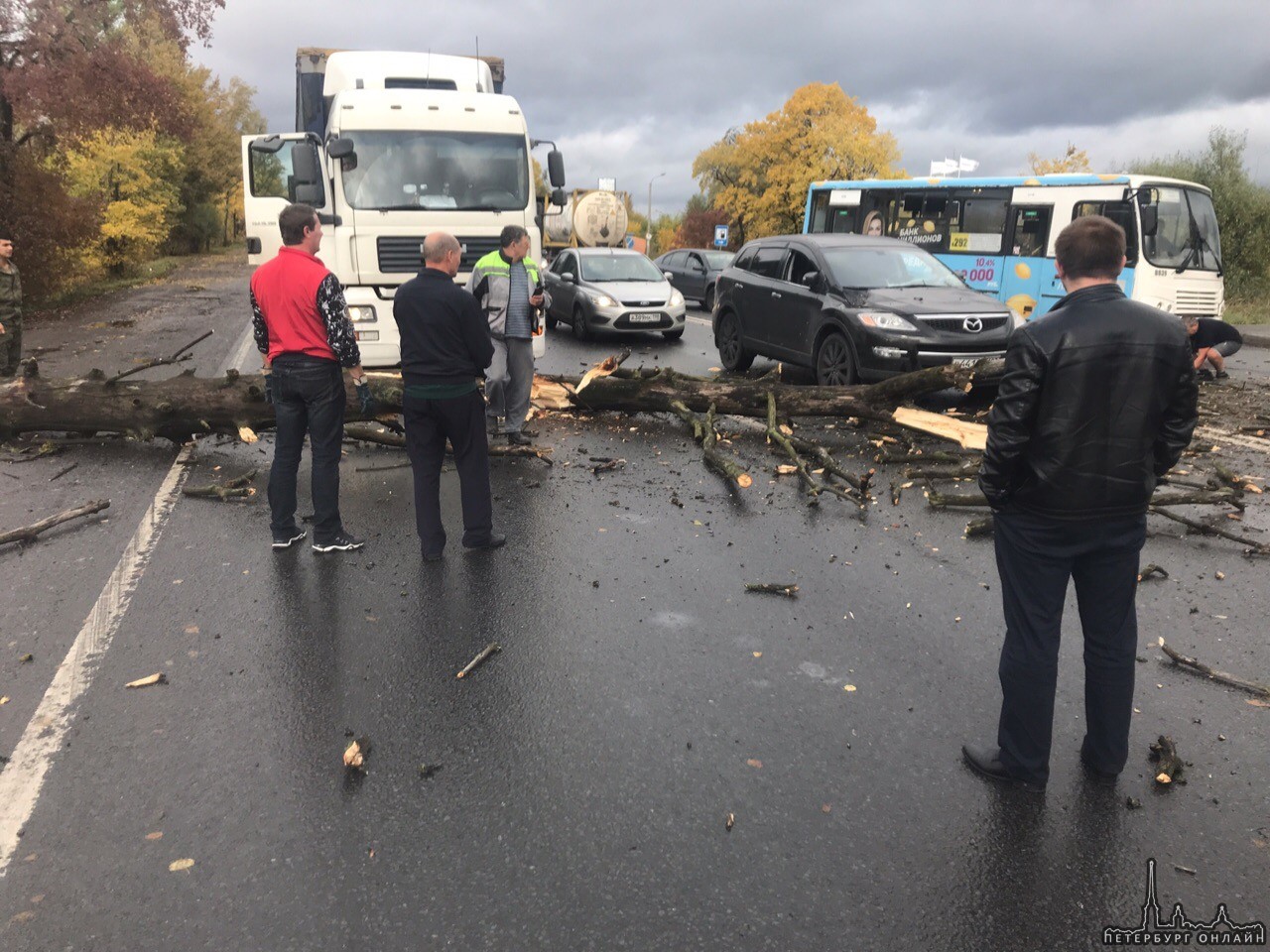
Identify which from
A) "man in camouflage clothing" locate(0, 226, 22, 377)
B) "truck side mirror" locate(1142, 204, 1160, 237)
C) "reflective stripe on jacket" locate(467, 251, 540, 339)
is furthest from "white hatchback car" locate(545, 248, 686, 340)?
"man in camouflage clothing" locate(0, 226, 22, 377)

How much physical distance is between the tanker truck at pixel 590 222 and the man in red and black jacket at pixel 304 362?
77.7 feet

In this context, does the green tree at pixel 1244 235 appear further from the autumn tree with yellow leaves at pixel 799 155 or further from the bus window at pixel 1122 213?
the autumn tree with yellow leaves at pixel 799 155

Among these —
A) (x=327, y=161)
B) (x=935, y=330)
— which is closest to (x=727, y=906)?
(x=935, y=330)

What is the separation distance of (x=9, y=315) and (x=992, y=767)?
11.9m

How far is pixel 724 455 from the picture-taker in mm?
8547

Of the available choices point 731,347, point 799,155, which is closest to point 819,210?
point 731,347

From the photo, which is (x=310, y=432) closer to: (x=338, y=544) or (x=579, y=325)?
(x=338, y=544)

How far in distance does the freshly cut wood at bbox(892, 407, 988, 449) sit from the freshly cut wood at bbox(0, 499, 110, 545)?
6950 mm

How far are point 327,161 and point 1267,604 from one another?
32.9 ft

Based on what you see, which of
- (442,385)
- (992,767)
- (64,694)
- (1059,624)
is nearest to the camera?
(1059,624)

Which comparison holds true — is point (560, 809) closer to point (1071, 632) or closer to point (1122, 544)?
point (1122, 544)

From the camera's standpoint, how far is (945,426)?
8.80m

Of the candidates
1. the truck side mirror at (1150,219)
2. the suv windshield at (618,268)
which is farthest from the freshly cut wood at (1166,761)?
the suv windshield at (618,268)

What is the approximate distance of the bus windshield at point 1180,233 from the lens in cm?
1555
